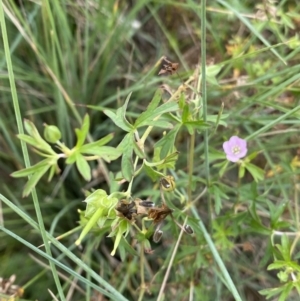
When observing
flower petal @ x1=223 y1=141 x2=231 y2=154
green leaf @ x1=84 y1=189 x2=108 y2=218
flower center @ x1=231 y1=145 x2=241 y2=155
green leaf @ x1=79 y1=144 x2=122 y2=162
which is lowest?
flower center @ x1=231 y1=145 x2=241 y2=155

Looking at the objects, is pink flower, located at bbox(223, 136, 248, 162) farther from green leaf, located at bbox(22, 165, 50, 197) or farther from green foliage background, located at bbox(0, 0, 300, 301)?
green leaf, located at bbox(22, 165, 50, 197)

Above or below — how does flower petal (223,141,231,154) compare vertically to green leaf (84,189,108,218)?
below

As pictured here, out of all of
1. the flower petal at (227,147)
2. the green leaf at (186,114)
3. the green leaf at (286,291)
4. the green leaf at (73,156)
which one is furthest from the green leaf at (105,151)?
the green leaf at (286,291)

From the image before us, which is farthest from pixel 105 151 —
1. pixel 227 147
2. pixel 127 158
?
pixel 227 147

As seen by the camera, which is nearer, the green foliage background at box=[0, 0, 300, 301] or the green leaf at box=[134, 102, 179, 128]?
the green leaf at box=[134, 102, 179, 128]

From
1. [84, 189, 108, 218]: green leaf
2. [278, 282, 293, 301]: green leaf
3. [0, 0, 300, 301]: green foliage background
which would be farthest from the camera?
[0, 0, 300, 301]: green foliage background

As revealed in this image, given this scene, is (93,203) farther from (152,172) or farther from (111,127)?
(111,127)

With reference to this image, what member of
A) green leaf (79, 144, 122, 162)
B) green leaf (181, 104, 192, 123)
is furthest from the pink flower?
green leaf (79, 144, 122, 162)

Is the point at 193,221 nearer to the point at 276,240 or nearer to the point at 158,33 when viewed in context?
the point at 276,240

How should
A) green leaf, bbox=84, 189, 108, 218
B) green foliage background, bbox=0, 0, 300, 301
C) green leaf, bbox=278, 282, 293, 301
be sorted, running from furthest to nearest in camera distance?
green foliage background, bbox=0, 0, 300, 301
green leaf, bbox=278, 282, 293, 301
green leaf, bbox=84, 189, 108, 218

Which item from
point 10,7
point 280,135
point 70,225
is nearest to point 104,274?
point 70,225
